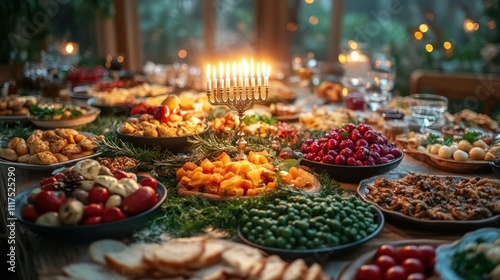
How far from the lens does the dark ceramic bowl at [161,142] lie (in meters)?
2.86

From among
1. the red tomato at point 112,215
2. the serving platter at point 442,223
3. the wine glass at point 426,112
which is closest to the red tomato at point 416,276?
the serving platter at point 442,223

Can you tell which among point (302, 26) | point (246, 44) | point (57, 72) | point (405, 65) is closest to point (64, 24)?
point (57, 72)

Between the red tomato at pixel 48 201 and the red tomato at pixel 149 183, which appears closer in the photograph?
the red tomato at pixel 48 201

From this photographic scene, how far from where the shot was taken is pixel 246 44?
8.36m

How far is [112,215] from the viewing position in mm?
1833

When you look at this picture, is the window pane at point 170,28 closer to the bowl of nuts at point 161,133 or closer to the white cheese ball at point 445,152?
the bowl of nuts at point 161,133

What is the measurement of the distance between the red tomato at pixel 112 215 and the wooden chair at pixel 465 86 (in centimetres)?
427

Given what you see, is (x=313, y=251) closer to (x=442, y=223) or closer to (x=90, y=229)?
(x=442, y=223)

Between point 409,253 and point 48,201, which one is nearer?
point 409,253

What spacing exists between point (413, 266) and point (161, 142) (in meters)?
1.73

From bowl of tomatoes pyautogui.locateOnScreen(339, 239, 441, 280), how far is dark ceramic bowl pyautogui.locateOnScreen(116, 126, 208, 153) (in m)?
1.50

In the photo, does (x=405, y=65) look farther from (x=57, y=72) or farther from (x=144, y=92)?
(x=57, y=72)

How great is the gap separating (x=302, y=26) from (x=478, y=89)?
3869mm

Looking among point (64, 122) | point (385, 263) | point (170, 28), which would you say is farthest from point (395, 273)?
point (170, 28)
